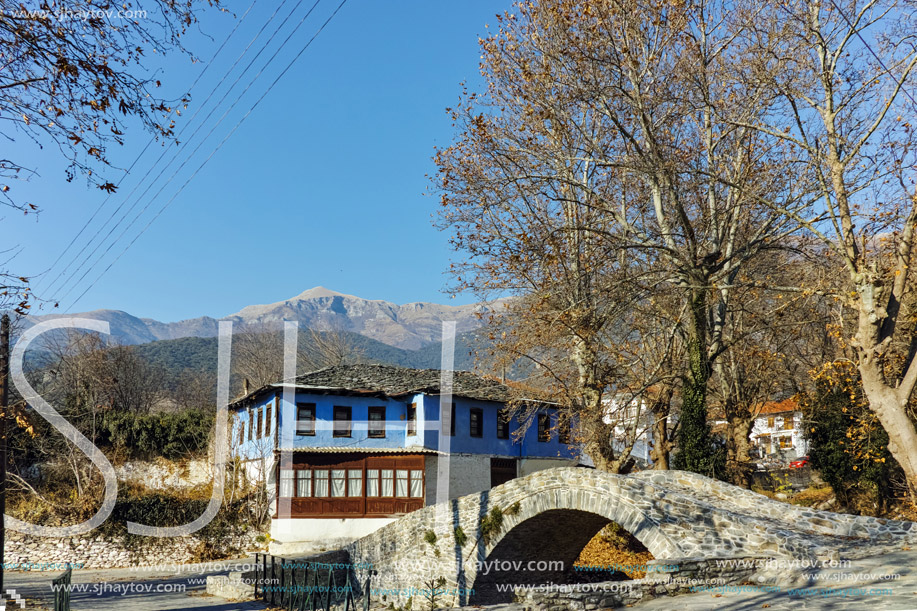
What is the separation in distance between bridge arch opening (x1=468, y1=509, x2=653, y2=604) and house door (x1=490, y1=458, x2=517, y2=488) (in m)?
11.2

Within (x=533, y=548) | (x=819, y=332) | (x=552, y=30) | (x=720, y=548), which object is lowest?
(x=533, y=548)

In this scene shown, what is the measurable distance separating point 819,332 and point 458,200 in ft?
46.6

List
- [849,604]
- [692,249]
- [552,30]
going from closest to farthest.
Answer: [849,604] → [692,249] → [552,30]

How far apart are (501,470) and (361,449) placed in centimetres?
753

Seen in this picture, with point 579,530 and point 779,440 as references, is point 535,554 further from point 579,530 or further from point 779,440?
point 779,440

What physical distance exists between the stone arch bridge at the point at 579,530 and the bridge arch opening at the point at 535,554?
0.04m

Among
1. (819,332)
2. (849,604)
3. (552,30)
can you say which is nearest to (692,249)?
(552,30)

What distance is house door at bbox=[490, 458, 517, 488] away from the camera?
109ft

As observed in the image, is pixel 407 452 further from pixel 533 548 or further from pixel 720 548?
pixel 720 548

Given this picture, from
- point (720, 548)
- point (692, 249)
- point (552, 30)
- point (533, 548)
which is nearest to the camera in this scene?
point (720, 548)

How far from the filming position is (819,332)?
2475 centimetres

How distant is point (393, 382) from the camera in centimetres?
3259

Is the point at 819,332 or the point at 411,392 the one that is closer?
the point at 819,332

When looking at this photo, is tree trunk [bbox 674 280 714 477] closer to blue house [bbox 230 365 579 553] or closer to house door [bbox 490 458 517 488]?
Answer: blue house [bbox 230 365 579 553]
